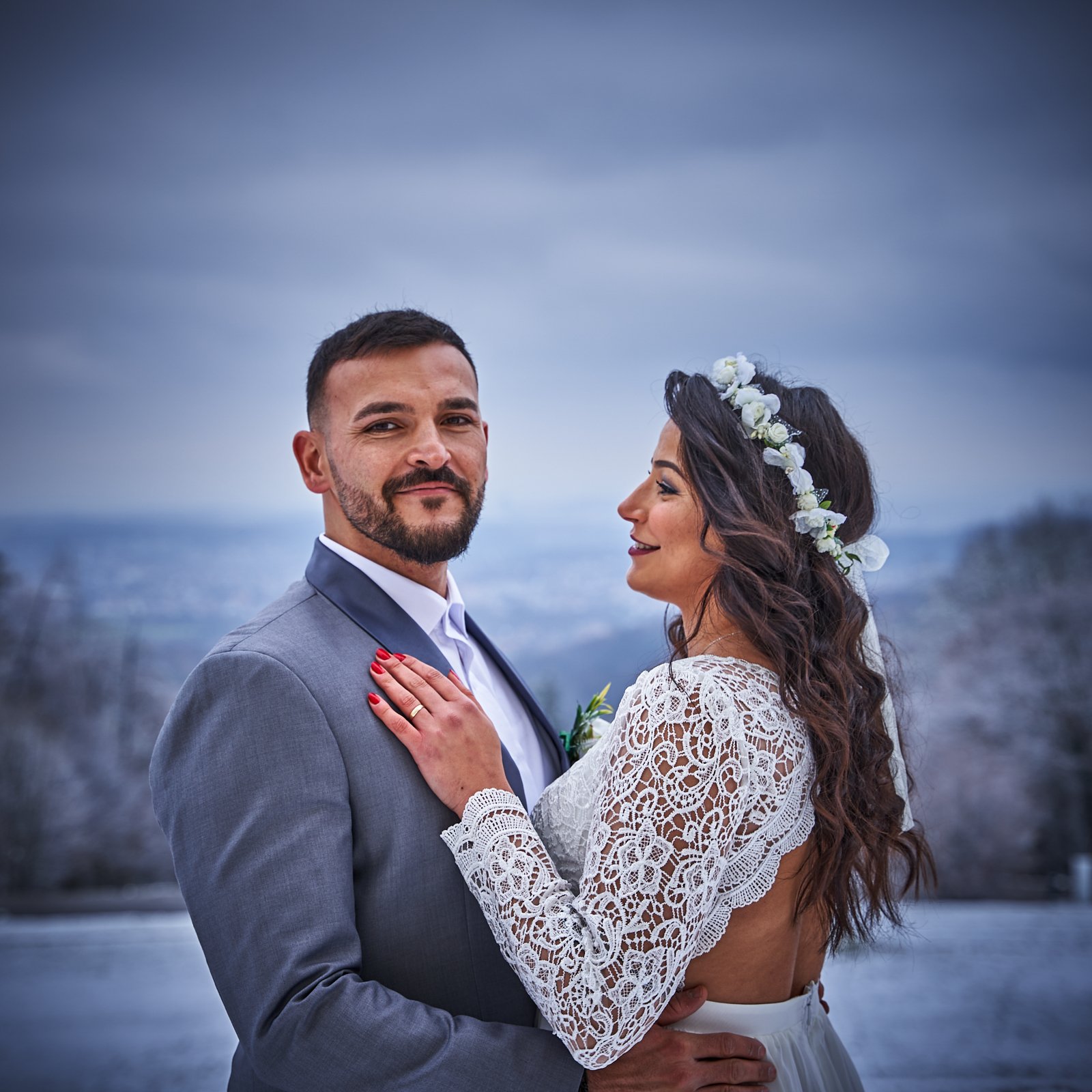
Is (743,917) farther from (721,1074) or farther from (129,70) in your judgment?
(129,70)

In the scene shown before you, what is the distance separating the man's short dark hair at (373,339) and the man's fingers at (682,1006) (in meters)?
1.26

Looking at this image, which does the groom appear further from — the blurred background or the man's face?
the blurred background

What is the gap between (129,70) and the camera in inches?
232

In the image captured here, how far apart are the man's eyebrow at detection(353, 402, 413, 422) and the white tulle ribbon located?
0.87m

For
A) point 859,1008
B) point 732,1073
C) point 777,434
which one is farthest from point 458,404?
point 859,1008

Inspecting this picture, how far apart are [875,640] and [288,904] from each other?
1176 millimetres

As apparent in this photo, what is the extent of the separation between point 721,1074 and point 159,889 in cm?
600

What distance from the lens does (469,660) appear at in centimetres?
213

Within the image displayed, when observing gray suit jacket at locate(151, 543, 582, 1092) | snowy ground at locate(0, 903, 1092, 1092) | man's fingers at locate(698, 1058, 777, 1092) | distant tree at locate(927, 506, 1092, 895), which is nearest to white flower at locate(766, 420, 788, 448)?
gray suit jacket at locate(151, 543, 582, 1092)

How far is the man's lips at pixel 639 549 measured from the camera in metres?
1.94

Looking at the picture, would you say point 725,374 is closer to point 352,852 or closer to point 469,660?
point 469,660

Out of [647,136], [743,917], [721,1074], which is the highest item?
[647,136]

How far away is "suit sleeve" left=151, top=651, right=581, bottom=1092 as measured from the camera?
152 centimetres

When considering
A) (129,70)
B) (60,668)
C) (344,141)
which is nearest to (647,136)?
(344,141)
